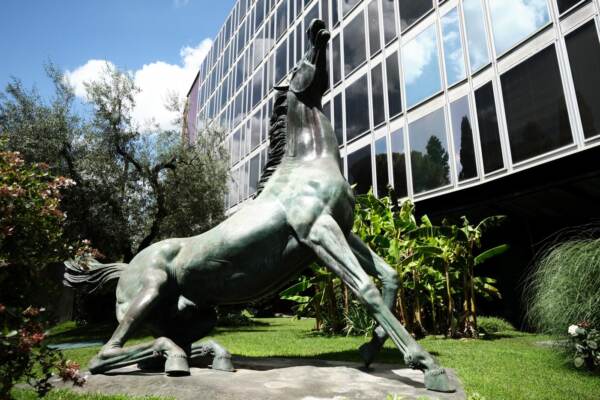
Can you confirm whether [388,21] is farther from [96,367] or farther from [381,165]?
[96,367]

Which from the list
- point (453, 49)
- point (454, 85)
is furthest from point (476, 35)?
point (454, 85)

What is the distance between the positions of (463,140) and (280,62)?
1462cm

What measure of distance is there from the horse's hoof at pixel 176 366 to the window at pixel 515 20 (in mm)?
12057

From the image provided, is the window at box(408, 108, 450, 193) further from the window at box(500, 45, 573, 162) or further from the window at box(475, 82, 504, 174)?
the window at box(500, 45, 573, 162)

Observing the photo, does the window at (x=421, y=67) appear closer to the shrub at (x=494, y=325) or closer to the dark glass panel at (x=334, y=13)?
the dark glass panel at (x=334, y=13)

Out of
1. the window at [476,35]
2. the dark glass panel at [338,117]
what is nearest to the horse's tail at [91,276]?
the window at [476,35]

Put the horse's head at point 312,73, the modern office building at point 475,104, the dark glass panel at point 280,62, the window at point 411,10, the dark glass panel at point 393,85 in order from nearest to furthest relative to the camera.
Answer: the horse's head at point 312,73 < the modern office building at point 475,104 < the window at point 411,10 < the dark glass panel at point 393,85 < the dark glass panel at point 280,62

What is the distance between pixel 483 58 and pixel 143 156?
12.0 metres

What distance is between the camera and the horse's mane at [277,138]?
424cm

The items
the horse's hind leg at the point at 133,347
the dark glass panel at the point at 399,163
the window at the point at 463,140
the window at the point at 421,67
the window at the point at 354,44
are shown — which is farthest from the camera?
the window at the point at 354,44

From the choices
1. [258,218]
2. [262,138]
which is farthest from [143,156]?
[258,218]

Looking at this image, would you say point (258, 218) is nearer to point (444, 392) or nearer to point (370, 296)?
point (370, 296)

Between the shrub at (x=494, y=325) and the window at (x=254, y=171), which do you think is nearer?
the shrub at (x=494, y=325)

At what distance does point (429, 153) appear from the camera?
1354 centimetres
